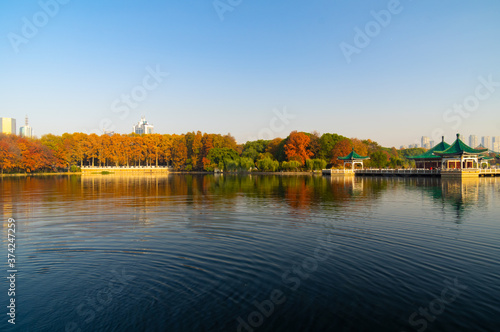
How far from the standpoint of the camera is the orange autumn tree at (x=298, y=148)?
86938 millimetres

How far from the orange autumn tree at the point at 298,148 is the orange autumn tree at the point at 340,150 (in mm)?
7383

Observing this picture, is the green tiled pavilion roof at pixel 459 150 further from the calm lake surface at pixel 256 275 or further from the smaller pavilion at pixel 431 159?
the calm lake surface at pixel 256 275

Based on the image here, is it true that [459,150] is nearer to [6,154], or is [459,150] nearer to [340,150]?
[340,150]

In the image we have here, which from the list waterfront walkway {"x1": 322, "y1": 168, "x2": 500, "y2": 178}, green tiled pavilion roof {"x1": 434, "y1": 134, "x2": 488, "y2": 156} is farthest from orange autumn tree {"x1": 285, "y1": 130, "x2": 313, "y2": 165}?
green tiled pavilion roof {"x1": 434, "y1": 134, "x2": 488, "y2": 156}

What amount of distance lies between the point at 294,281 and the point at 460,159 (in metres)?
63.5

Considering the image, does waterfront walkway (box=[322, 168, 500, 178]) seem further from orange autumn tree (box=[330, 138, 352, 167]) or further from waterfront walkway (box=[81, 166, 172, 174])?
waterfront walkway (box=[81, 166, 172, 174])

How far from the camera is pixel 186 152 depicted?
342ft

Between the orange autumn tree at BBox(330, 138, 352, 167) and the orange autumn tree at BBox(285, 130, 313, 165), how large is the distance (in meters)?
7.38

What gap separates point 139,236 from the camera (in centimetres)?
1209

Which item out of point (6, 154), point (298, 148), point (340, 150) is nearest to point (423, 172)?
point (340, 150)

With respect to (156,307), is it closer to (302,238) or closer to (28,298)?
(28,298)

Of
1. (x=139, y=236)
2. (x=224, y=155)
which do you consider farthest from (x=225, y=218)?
(x=224, y=155)

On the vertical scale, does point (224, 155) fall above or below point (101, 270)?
above

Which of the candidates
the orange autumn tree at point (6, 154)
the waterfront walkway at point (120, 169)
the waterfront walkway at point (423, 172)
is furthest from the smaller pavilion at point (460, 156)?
the orange autumn tree at point (6, 154)
